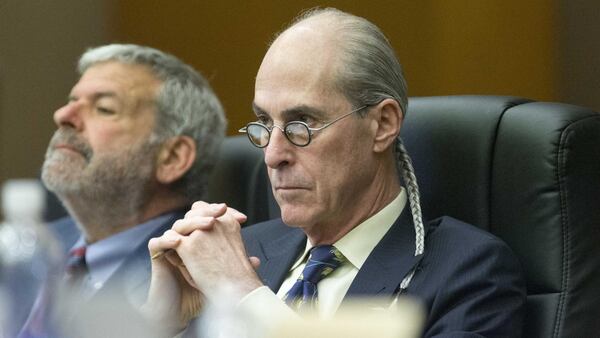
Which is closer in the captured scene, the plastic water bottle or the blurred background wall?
the plastic water bottle

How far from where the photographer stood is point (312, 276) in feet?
6.25

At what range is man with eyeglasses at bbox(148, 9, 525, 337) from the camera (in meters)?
1.78

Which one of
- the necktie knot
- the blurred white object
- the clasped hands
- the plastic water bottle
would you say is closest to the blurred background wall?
the necktie knot

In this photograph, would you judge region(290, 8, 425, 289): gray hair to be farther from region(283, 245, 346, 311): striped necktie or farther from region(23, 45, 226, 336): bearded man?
region(23, 45, 226, 336): bearded man

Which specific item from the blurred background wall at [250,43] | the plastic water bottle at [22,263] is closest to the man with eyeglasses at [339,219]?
the plastic water bottle at [22,263]

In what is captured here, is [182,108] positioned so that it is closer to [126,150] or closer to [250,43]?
[126,150]

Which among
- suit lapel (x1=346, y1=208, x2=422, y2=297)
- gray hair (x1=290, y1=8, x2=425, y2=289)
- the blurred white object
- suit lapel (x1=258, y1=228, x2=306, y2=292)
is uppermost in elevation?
the blurred white object

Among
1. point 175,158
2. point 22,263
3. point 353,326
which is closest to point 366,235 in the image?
point 22,263

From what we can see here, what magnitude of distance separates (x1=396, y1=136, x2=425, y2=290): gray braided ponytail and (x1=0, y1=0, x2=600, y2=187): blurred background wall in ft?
2.21

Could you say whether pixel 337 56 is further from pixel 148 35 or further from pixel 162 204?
pixel 148 35

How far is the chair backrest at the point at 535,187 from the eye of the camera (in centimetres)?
177

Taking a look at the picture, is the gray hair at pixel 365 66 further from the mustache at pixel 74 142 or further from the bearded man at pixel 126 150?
the mustache at pixel 74 142

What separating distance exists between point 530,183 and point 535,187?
14mm

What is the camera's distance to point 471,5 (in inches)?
103
